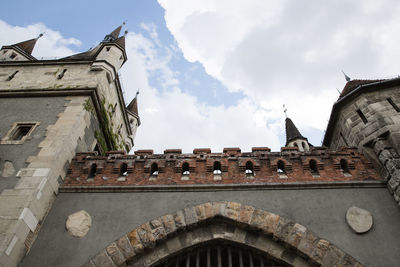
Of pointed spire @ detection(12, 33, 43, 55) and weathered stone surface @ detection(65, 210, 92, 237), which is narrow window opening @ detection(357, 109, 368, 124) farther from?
pointed spire @ detection(12, 33, 43, 55)

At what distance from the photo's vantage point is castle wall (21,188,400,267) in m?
5.77

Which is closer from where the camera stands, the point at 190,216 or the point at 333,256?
the point at 333,256

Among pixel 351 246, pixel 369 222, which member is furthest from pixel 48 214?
pixel 369 222

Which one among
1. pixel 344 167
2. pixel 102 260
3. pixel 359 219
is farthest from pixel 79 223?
pixel 344 167

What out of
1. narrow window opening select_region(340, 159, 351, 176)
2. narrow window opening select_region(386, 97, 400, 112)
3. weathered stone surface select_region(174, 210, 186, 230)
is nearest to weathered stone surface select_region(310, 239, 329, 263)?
narrow window opening select_region(340, 159, 351, 176)

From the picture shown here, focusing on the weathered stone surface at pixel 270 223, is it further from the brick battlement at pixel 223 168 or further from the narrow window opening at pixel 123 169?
the narrow window opening at pixel 123 169

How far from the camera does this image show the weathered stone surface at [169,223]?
6157 mm

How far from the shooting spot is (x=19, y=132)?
8.30 m

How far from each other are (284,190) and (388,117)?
3.54m

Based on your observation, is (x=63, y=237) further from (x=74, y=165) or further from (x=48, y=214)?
(x=74, y=165)

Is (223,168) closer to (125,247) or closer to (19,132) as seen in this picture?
(125,247)

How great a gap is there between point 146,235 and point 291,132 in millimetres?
11892

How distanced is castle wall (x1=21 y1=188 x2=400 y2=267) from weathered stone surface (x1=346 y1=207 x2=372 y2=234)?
10cm

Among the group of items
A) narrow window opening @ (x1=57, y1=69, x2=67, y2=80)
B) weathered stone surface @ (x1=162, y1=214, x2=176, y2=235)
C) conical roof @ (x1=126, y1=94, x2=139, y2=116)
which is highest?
conical roof @ (x1=126, y1=94, x2=139, y2=116)
